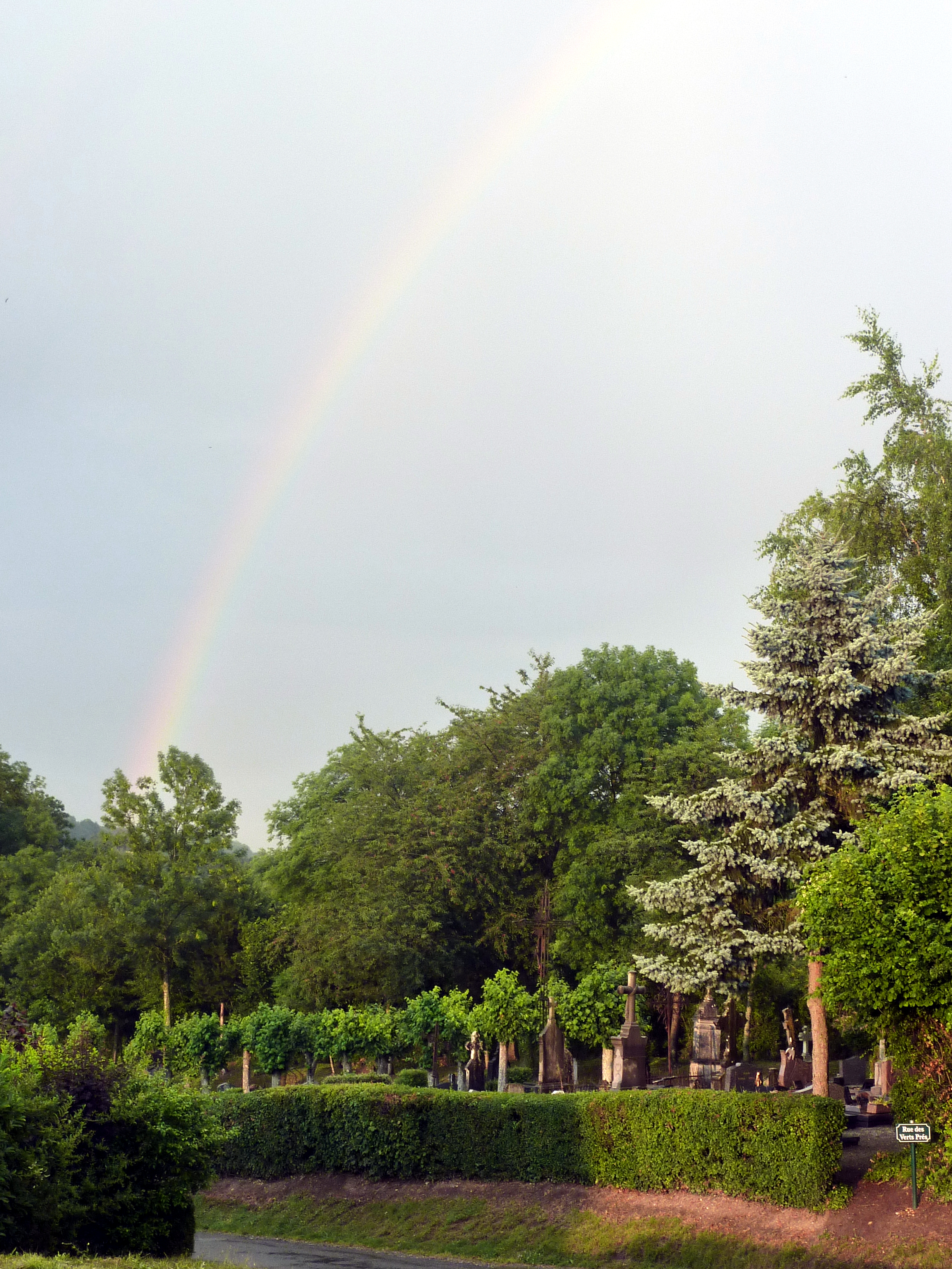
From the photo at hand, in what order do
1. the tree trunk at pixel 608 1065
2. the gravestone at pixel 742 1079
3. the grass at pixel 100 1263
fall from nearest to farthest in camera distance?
the grass at pixel 100 1263
the gravestone at pixel 742 1079
the tree trunk at pixel 608 1065

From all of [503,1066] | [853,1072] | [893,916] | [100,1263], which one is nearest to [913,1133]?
[893,916]

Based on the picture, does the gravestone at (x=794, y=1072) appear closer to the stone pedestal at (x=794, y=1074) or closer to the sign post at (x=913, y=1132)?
the stone pedestal at (x=794, y=1074)

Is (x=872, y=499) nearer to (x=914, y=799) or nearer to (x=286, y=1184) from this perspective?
(x=914, y=799)

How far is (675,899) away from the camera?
29531 millimetres

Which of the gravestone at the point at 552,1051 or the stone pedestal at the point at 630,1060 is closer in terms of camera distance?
the stone pedestal at the point at 630,1060

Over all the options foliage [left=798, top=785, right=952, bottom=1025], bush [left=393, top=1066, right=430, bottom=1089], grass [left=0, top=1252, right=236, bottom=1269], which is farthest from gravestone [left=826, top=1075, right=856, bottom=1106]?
grass [left=0, top=1252, right=236, bottom=1269]

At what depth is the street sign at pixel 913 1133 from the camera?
836 inches

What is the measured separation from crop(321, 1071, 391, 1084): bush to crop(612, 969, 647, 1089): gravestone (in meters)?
8.24

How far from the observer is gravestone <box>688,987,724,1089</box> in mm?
32344

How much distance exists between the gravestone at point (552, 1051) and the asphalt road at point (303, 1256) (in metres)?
10.3

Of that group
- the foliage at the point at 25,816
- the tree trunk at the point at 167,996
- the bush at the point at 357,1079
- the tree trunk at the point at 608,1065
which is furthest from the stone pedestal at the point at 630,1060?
the foliage at the point at 25,816

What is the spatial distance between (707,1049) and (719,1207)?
8.06 m

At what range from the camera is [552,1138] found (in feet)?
93.7

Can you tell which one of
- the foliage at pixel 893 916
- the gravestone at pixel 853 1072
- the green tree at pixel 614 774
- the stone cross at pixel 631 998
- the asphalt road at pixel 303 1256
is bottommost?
the asphalt road at pixel 303 1256
